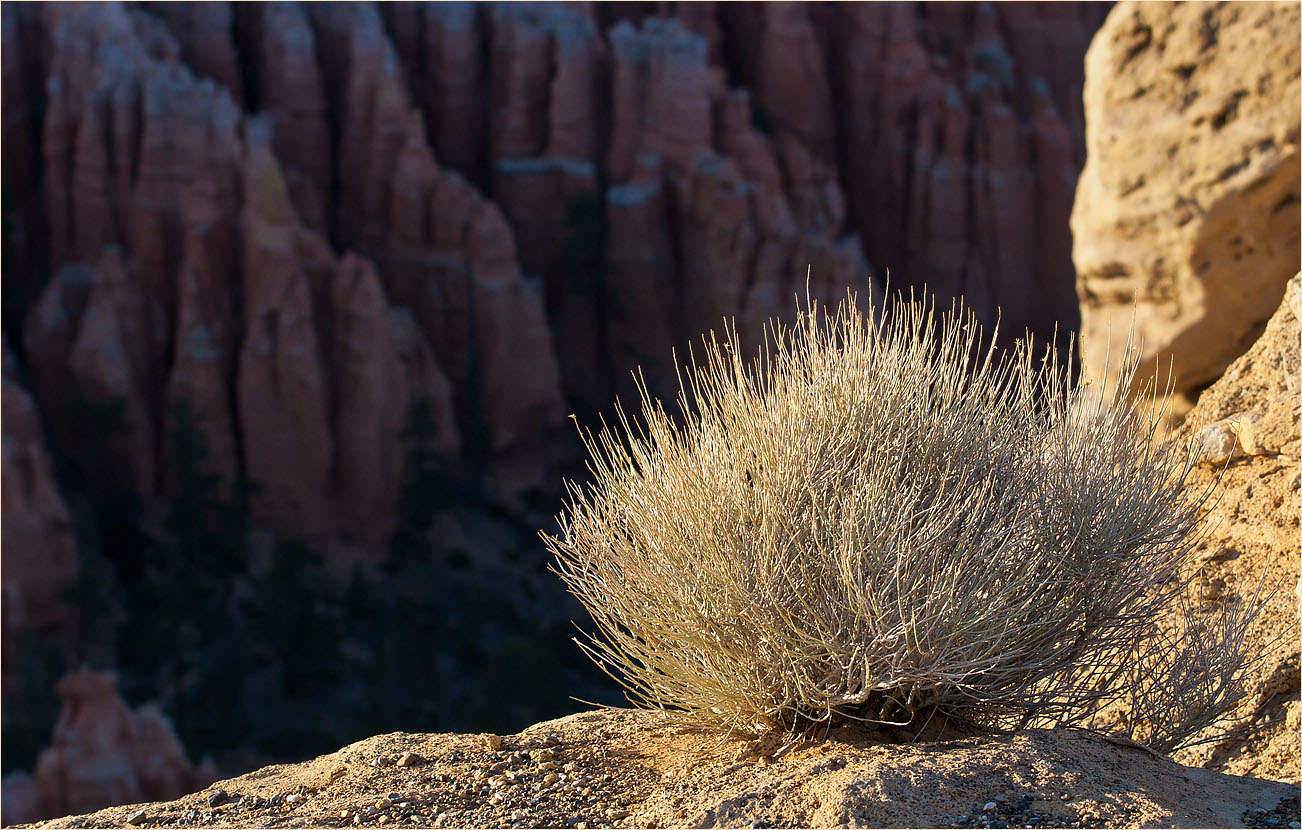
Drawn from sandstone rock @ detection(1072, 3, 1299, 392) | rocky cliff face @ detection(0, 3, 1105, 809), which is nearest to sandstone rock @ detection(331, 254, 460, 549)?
rocky cliff face @ detection(0, 3, 1105, 809)

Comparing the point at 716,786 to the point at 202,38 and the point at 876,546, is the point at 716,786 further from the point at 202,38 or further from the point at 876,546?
the point at 202,38

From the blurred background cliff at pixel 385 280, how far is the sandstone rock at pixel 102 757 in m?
0.04

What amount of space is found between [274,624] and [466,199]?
10692 millimetres

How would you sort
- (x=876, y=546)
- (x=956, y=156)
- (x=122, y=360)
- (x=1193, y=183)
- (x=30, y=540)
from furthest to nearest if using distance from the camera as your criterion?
(x=956, y=156) → (x=122, y=360) → (x=30, y=540) → (x=1193, y=183) → (x=876, y=546)

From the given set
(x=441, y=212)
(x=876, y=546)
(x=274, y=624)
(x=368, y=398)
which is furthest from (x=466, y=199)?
(x=876, y=546)

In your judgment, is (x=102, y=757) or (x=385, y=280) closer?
(x=102, y=757)

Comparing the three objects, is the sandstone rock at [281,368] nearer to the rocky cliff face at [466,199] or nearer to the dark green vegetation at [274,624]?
the rocky cliff face at [466,199]

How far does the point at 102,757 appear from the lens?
1385 centimetres

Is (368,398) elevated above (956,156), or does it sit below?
below

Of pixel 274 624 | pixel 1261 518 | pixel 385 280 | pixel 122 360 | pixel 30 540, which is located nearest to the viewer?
pixel 1261 518

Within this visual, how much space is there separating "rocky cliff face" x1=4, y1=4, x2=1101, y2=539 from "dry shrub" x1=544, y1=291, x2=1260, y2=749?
66.4 feet

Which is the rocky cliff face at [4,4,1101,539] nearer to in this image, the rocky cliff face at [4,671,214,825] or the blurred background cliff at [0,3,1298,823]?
the blurred background cliff at [0,3,1298,823]

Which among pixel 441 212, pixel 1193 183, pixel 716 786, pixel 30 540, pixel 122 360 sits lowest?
pixel 30 540

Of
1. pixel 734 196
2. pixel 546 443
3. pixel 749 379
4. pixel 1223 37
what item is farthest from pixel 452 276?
pixel 749 379
